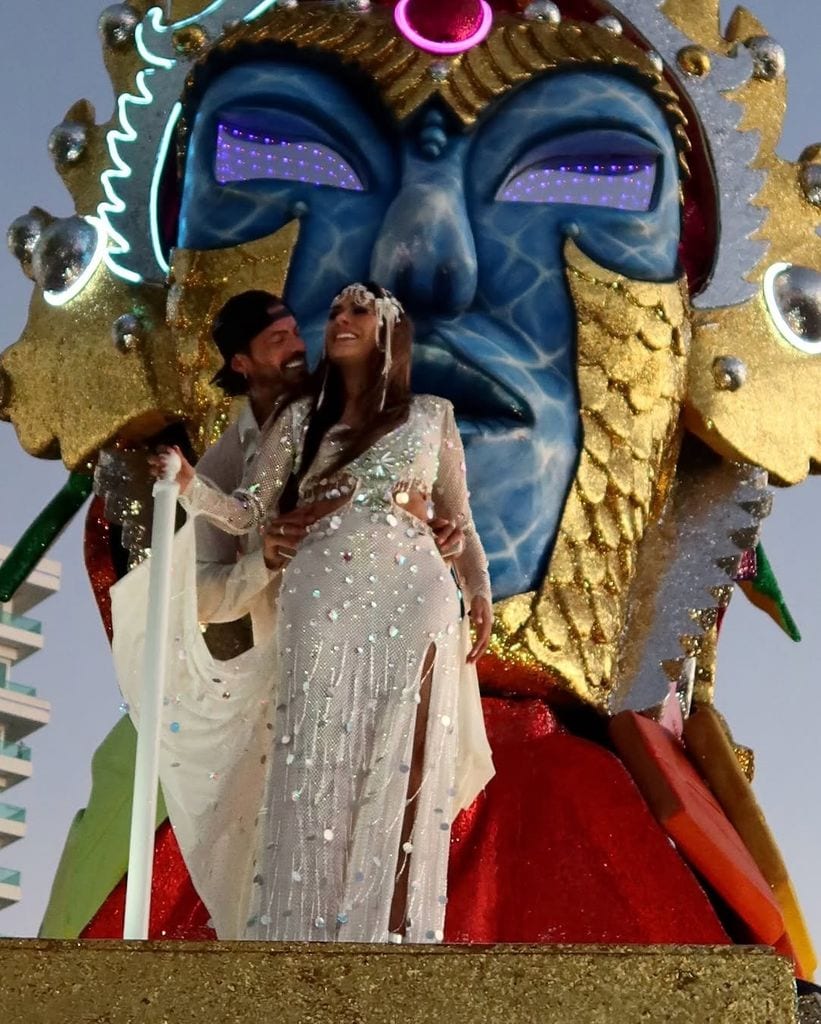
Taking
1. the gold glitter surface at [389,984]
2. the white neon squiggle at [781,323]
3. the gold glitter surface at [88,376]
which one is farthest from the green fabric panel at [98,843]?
the gold glitter surface at [389,984]

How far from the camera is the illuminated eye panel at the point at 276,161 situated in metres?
6.04

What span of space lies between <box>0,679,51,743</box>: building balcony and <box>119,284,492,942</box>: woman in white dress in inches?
263

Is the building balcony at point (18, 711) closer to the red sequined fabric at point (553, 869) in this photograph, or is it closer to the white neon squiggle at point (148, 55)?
the white neon squiggle at point (148, 55)

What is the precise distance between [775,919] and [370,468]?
163 cm

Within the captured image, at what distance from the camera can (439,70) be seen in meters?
6.04

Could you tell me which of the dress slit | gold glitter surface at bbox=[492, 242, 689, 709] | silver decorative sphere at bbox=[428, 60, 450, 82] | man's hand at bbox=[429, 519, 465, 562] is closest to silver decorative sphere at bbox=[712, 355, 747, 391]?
gold glitter surface at bbox=[492, 242, 689, 709]

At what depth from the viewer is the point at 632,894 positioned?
5.41 m

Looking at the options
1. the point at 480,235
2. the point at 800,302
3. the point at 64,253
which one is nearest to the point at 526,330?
the point at 480,235

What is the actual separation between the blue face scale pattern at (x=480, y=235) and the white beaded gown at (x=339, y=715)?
90 centimetres

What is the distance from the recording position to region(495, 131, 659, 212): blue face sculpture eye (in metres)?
6.02

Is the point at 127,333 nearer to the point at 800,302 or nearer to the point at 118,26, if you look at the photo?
the point at 118,26

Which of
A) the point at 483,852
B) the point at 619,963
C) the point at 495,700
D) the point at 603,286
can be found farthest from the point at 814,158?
the point at 619,963

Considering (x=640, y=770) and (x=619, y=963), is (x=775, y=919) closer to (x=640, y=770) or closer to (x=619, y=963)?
(x=640, y=770)

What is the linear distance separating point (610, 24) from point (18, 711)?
615cm
